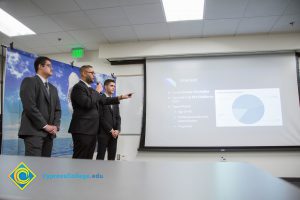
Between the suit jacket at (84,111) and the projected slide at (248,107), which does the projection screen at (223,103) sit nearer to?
the projected slide at (248,107)

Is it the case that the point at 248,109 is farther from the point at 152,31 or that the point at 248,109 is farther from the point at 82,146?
the point at 82,146

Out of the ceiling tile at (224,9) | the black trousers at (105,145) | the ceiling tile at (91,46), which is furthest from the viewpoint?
the ceiling tile at (91,46)

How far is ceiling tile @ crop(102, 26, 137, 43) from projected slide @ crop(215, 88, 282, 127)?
5.66ft

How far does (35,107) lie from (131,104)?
229cm

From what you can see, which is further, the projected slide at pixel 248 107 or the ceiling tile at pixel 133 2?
the projected slide at pixel 248 107

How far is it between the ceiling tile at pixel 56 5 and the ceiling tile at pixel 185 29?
1401 millimetres

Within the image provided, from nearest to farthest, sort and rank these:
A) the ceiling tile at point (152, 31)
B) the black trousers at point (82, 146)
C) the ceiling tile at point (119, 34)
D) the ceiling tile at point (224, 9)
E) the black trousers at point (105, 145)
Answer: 1. the black trousers at point (82, 146)
2. the black trousers at point (105, 145)
3. the ceiling tile at point (224, 9)
4. the ceiling tile at point (152, 31)
5. the ceiling tile at point (119, 34)

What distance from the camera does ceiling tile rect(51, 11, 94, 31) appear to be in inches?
124

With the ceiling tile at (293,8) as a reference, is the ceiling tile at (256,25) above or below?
below

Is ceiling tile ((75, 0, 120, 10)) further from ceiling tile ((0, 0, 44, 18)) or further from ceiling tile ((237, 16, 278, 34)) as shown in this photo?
ceiling tile ((237, 16, 278, 34))

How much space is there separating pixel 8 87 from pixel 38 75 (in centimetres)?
62

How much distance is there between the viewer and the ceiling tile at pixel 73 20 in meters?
3.16

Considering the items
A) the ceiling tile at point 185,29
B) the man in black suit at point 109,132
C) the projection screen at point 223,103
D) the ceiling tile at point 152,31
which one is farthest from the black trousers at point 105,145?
the ceiling tile at point 185,29

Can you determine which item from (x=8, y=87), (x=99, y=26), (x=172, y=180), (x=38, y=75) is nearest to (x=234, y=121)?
(x=99, y=26)
